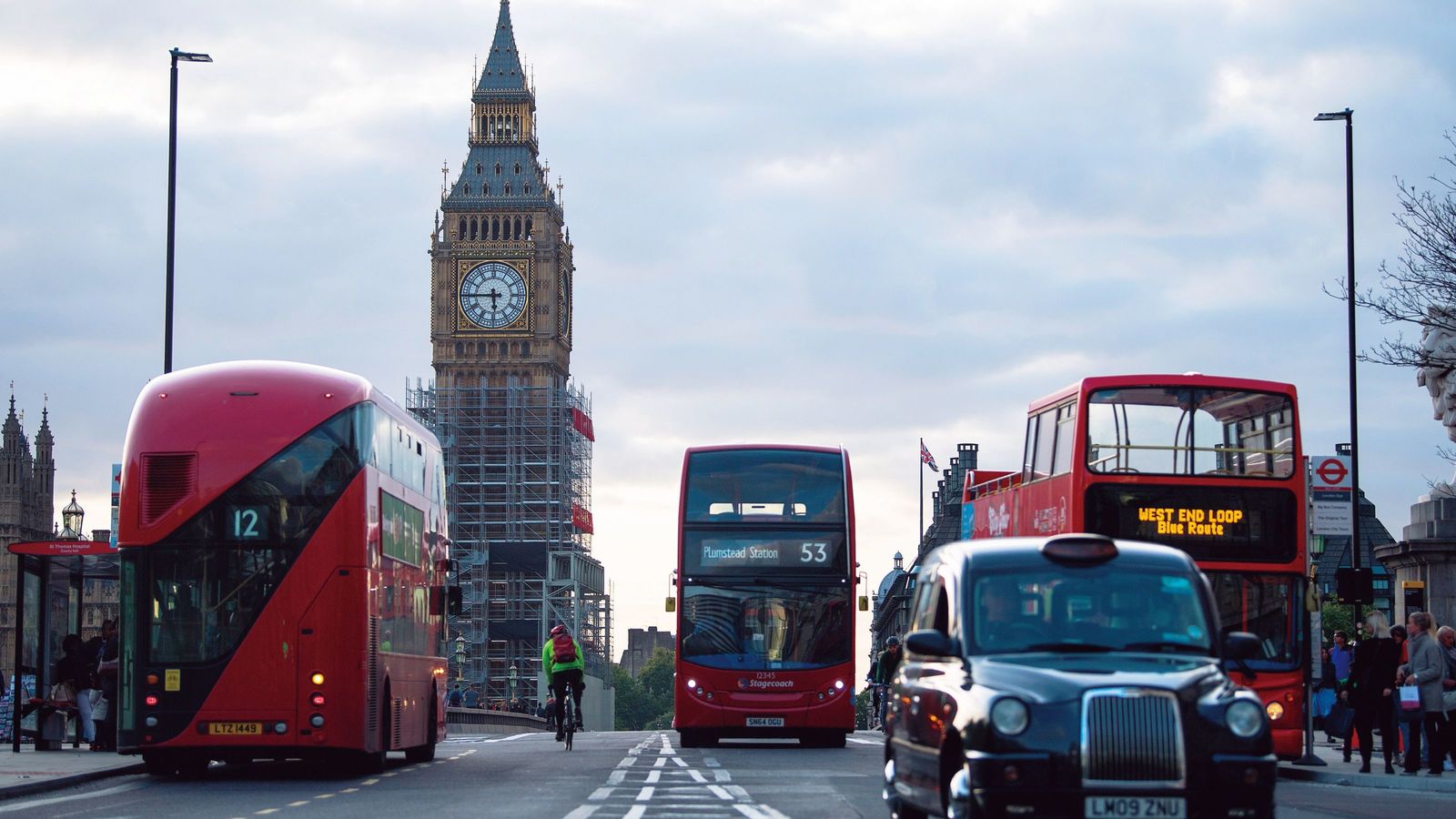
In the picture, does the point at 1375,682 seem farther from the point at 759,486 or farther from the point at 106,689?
the point at 106,689

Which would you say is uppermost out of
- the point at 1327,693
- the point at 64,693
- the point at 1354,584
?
the point at 1354,584

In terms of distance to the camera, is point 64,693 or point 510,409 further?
point 510,409

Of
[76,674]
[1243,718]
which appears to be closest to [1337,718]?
[76,674]

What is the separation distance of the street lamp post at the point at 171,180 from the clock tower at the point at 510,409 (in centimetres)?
10811

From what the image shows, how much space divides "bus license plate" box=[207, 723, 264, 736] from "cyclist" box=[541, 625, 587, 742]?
1073 cm

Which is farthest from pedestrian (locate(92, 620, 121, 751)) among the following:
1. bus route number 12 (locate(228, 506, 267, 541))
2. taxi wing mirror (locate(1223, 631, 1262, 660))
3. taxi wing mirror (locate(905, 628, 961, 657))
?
taxi wing mirror (locate(1223, 631, 1262, 660))

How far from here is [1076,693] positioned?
1011 centimetres

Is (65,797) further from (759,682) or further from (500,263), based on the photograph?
(500,263)

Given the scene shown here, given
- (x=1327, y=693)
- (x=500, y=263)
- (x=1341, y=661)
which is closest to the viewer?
(x=1341, y=661)

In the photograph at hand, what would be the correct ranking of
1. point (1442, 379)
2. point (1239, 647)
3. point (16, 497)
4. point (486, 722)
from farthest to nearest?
point (16, 497) < point (486, 722) < point (1442, 379) < point (1239, 647)

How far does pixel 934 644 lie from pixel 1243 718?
5.36ft

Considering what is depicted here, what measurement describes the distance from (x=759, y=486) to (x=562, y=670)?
15.5 ft

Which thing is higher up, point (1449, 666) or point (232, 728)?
point (1449, 666)

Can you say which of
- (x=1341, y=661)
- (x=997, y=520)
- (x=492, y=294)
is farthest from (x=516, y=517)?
(x=997, y=520)
